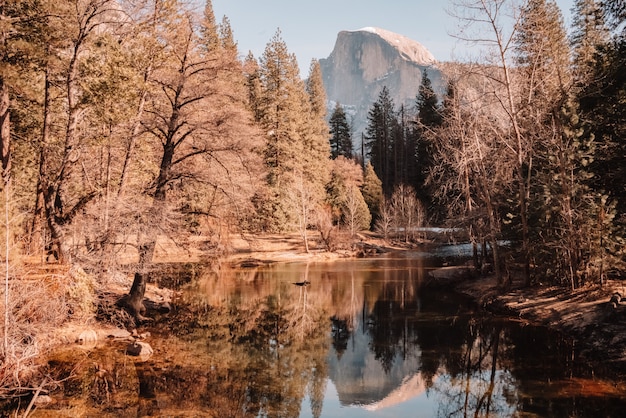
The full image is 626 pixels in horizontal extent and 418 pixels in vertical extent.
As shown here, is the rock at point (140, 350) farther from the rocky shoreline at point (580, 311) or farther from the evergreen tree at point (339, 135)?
the evergreen tree at point (339, 135)

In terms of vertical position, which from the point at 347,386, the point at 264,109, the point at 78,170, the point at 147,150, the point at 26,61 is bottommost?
the point at 347,386

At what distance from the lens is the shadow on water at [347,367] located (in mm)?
9055

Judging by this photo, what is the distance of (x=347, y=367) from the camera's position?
11.8m

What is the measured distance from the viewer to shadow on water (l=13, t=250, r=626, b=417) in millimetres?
9055

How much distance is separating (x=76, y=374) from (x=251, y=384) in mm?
3943

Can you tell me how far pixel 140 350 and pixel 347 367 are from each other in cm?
545

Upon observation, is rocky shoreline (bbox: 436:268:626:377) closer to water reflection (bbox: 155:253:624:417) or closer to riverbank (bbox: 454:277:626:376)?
riverbank (bbox: 454:277:626:376)

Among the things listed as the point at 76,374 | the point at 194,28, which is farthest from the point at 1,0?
the point at 76,374

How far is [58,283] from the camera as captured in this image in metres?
11.9

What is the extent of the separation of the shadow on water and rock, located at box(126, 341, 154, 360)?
22cm

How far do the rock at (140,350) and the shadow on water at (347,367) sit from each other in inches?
8.9

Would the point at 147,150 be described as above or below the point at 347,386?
above

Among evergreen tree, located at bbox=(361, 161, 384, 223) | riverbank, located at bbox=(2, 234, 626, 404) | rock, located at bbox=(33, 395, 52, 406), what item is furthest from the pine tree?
rock, located at bbox=(33, 395, 52, 406)

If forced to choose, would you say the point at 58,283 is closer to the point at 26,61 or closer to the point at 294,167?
the point at 26,61
